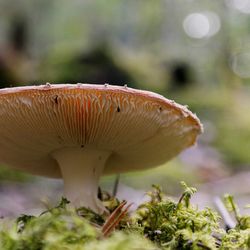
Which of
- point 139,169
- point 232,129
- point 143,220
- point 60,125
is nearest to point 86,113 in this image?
point 60,125

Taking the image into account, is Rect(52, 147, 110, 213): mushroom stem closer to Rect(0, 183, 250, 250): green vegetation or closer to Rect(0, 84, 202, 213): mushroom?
Rect(0, 84, 202, 213): mushroom

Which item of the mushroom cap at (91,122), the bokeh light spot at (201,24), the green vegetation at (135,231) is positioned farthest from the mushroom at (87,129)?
the bokeh light spot at (201,24)

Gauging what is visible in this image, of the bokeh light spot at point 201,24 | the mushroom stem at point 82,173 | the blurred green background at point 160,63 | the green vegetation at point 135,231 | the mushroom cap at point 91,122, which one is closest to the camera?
the green vegetation at point 135,231

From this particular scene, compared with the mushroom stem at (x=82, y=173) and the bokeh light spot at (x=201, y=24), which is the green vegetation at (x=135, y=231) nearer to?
the mushroom stem at (x=82, y=173)

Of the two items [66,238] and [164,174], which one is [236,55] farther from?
[66,238]

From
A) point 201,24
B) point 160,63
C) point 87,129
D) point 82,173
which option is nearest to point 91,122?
point 87,129

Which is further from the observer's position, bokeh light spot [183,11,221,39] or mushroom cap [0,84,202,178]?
bokeh light spot [183,11,221,39]

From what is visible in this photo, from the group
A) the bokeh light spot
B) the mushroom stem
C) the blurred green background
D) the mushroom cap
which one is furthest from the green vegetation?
the bokeh light spot
